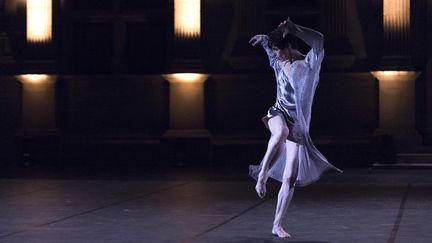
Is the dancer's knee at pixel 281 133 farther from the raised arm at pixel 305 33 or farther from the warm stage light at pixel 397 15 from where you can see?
the warm stage light at pixel 397 15

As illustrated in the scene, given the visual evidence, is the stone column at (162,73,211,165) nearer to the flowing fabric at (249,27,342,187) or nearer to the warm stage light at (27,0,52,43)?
the warm stage light at (27,0,52,43)

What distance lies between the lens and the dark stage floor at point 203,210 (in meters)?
12.6

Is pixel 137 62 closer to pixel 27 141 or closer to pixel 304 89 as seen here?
pixel 27 141

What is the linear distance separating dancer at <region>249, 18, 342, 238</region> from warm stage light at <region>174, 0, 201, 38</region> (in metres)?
14.8

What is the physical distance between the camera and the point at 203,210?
15531 mm

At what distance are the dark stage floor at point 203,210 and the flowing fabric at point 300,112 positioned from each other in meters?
0.76

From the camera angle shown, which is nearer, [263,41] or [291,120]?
[291,120]

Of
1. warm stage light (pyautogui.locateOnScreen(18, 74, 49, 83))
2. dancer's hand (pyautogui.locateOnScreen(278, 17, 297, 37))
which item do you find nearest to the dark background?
warm stage light (pyautogui.locateOnScreen(18, 74, 49, 83))

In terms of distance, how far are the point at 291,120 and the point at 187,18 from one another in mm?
15139

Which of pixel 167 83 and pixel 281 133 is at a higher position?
pixel 167 83

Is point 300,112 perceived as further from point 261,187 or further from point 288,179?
point 261,187

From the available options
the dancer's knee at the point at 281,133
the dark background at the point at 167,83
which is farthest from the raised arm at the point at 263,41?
the dark background at the point at 167,83

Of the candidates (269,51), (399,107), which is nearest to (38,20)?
(399,107)

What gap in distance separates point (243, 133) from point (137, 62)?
3.40m
